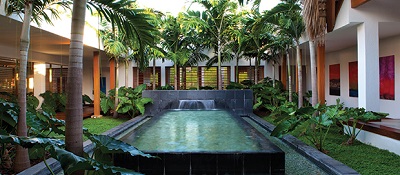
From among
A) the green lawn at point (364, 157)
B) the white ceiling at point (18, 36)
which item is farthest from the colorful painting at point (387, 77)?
the white ceiling at point (18, 36)

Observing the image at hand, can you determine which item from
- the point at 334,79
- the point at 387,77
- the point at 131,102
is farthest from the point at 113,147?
the point at 334,79

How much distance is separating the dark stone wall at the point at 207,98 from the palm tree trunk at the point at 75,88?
10180 millimetres

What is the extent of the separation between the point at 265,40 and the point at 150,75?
844 cm

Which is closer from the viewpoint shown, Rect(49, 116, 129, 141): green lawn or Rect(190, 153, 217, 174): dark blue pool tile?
Rect(190, 153, 217, 174): dark blue pool tile

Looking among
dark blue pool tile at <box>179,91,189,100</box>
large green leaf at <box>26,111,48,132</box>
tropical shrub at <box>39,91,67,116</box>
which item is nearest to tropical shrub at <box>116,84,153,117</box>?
dark blue pool tile at <box>179,91,189,100</box>

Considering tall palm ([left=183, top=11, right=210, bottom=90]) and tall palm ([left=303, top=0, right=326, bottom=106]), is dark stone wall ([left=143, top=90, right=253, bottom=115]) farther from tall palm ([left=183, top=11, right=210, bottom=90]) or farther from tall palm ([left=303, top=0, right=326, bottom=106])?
tall palm ([left=303, top=0, right=326, bottom=106])

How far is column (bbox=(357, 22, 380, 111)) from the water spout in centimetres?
628

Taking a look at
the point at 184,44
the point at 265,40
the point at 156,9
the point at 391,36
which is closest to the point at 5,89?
the point at 156,9

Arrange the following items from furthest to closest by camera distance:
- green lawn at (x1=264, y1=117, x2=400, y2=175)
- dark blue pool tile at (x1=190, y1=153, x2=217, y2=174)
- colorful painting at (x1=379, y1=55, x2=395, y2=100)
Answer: colorful painting at (x1=379, y1=55, x2=395, y2=100) < green lawn at (x1=264, y1=117, x2=400, y2=175) < dark blue pool tile at (x1=190, y1=153, x2=217, y2=174)

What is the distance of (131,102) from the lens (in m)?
11.6

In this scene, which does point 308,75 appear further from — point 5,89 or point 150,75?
point 5,89

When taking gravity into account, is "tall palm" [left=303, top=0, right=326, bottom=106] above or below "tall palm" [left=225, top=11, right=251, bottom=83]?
below

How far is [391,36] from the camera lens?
9164mm

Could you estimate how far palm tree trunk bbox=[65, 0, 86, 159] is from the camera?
2.16 meters
